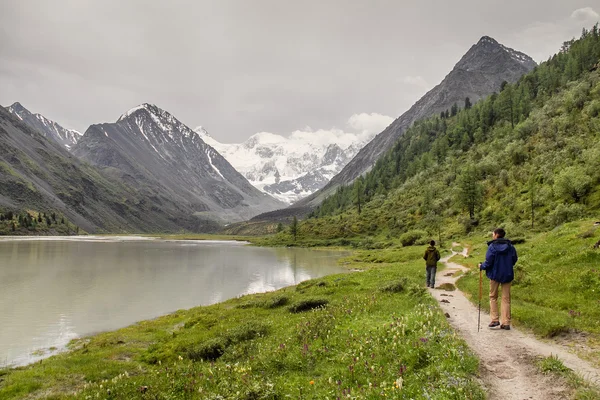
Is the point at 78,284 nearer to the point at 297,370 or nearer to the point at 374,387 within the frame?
the point at 297,370

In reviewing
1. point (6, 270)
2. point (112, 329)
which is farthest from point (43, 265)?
point (112, 329)

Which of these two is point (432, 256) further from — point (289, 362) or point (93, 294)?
point (93, 294)

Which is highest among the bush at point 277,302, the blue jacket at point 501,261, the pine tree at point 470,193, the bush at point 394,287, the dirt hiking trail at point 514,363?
the pine tree at point 470,193

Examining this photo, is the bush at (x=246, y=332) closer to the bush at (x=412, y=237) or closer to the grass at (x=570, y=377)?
the grass at (x=570, y=377)

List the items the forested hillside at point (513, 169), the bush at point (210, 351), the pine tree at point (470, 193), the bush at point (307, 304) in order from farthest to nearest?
the pine tree at point (470, 193) → the forested hillside at point (513, 169) → the bush at point (307, 304) → the bush at point (210, 351)

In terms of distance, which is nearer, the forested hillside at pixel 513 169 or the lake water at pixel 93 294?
the lake water at pixel 93 294

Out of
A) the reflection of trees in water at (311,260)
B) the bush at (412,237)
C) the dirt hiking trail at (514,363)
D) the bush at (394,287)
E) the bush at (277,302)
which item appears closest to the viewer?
the dirt hiking trail at (514,363)

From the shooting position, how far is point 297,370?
44.9 feet

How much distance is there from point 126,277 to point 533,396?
209 ft

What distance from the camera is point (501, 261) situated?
1602cm

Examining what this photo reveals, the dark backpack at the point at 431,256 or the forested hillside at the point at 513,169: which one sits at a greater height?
the forested hillside at the point at 513,169

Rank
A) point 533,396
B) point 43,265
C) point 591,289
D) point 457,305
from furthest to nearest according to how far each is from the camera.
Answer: point 43,265, point 457,305, point 591,289, point 533,396

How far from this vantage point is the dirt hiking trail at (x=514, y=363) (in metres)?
9.65

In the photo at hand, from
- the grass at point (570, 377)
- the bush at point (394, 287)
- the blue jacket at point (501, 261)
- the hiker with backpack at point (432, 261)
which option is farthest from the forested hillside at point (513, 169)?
the grass at point (570, 377)
